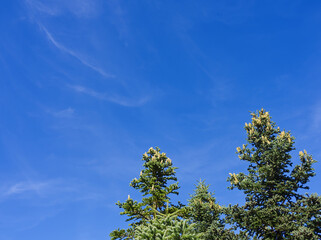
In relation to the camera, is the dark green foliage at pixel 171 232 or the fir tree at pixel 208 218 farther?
the fir tree at pixel 208 218

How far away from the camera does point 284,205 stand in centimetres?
1847

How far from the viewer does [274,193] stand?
62.4ft

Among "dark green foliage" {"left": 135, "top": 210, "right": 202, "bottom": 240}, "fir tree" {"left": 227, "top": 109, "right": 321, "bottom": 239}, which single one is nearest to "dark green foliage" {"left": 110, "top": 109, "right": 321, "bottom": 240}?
"fir tree" {"left": 227, "top": 109, "right": 321, "bottom": 239}

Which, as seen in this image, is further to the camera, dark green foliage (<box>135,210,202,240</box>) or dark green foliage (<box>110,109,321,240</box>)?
dark green foliage (<box>110,109,321,240</box>)

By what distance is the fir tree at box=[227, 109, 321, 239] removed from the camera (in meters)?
16.9

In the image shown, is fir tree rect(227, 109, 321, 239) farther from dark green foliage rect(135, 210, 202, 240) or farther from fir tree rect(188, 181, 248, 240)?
dark green foliage rect(135, 210, 202, 240)

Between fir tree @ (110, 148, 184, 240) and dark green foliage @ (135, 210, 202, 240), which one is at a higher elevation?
fir tree @ (110, 148, 184, 240)

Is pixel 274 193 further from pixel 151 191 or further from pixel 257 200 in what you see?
pixel 151 191

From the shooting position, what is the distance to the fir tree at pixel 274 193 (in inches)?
666

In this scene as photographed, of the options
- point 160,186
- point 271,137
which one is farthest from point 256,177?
point 160,186

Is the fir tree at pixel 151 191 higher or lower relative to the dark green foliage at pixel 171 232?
higher

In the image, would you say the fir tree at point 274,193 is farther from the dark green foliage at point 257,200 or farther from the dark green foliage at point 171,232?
the dark green foliage at point 171,232

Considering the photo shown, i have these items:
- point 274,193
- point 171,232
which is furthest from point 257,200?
point 171,232

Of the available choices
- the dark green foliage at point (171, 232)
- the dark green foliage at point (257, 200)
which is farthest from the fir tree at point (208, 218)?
the dark green foliage at point (171, 232)
